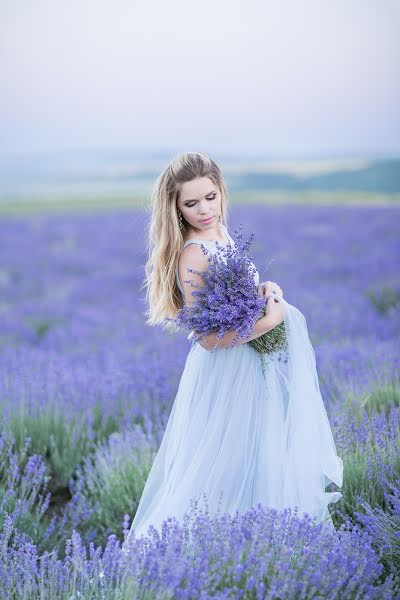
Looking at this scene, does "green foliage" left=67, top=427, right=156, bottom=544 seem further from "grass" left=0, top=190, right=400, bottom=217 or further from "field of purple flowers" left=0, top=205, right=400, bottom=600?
"grass" left=0, top=190, right=400, bottom=217

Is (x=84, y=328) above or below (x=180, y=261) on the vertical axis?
below

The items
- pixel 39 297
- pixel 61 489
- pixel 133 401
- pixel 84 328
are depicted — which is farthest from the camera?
pixel 39 297

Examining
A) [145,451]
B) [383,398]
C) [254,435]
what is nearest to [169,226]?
[254,435]

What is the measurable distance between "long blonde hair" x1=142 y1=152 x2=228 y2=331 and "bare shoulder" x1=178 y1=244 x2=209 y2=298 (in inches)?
1.7

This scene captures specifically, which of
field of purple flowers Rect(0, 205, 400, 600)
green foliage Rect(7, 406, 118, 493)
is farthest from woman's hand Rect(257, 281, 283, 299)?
green foliage Rect(7, 406, 118, 493)

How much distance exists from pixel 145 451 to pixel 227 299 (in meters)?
1.31

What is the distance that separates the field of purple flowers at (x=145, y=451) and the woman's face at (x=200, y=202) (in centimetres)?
39

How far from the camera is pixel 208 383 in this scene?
252 cm

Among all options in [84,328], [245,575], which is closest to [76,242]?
[84,328]

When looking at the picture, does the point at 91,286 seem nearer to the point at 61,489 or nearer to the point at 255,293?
the point at 61,489

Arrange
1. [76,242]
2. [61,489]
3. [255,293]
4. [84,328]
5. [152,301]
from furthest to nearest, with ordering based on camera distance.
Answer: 1. [76,242]
2. [84,328]
3. [61,489]
4. [152,301]
5. [255,293]

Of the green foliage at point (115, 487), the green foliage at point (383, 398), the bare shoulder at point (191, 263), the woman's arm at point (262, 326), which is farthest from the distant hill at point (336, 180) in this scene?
the woman's arm at point (262, 326)

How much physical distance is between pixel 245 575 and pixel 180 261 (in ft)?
3.50

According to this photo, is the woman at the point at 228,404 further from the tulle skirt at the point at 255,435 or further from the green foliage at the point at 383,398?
the green foliage at the point at 383,398
